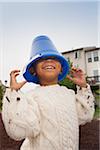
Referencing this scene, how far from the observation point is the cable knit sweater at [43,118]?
66 cm

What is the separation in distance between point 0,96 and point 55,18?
Result: 0.35m

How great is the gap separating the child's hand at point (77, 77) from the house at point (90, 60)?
13 cm

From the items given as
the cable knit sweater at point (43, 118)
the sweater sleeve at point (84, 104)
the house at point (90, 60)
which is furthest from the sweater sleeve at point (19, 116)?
the house at point (90, 60)

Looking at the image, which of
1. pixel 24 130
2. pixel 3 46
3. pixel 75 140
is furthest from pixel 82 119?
pixel 3 46

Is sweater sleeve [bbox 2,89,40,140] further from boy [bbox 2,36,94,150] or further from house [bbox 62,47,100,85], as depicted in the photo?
house [bbox 62,47,100,85]

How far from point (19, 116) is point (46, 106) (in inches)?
3.2

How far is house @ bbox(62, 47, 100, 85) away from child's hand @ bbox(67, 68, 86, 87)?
127 mm

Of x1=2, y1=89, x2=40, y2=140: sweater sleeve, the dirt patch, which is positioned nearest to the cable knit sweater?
x1=2, y1=89, x2=40, y2=140: sweater sleeve

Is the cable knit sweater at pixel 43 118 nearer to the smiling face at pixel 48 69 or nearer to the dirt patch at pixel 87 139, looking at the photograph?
the smiling face at pixel 48 69

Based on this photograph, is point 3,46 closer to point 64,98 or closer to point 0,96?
point 0,96

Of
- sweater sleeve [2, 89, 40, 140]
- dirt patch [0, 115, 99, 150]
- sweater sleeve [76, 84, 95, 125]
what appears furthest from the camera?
dirt patch [0, 115, 99, 150]

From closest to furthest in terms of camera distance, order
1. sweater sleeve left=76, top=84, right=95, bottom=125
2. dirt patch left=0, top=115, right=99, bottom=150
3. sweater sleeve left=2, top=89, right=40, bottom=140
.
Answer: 1. sweater sleeve left=2, top=89, right=40, bottom=140
2. sweater sleeve left=76, top=84, right=95, bottom=125
3. dirt patch left=0, top=115, right=99, bottom=150

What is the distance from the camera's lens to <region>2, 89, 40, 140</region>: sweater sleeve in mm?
656

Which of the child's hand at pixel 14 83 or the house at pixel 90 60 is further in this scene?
the house at pixel 90 60
